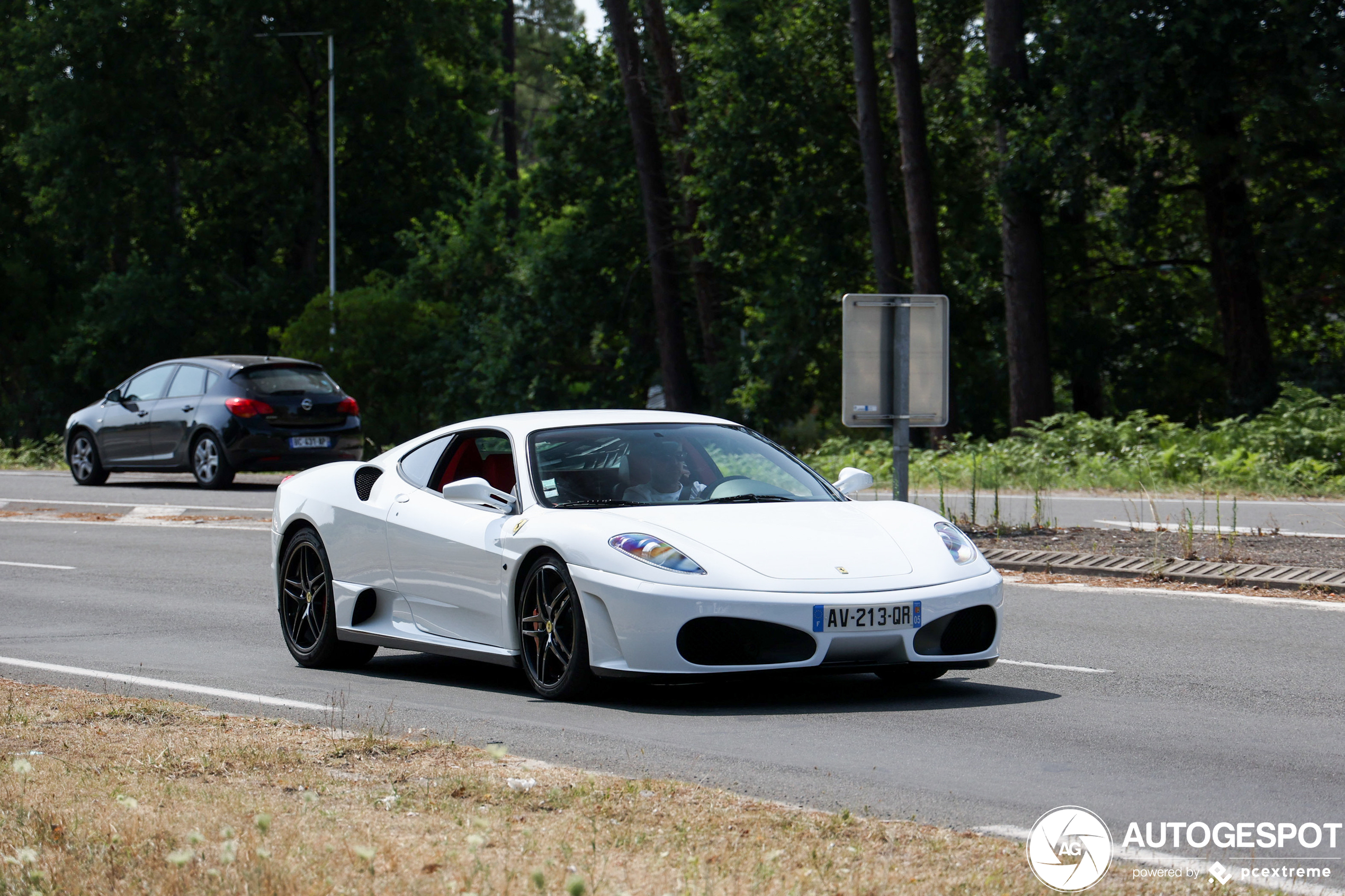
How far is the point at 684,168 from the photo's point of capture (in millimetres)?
40000

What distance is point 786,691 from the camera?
8391mm

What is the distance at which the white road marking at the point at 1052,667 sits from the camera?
897 cm

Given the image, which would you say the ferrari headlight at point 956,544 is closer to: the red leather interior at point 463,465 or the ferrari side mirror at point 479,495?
the ferrari side mirror at point 479,495

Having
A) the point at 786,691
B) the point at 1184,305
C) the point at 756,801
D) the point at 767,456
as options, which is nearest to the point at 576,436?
the point at 767,456

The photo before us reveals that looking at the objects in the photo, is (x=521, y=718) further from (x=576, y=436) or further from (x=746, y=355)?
(x=746, y=355)

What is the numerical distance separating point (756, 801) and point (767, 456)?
11.9ft

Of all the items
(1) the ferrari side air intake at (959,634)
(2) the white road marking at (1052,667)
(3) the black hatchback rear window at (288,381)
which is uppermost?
(3) the black hatchback rear window at (288,381)

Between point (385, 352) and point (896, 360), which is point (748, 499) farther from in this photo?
point (385, 352)

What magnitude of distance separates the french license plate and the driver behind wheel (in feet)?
4.11

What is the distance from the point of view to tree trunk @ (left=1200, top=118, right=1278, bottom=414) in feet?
101

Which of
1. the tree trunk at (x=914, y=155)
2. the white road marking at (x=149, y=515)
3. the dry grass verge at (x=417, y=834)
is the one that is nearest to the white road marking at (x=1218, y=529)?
the dry grass verge at (x=417, y=834)

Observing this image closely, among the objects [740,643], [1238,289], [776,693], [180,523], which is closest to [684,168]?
[1238,289]

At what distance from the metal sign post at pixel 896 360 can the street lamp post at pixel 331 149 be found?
91.9 ft

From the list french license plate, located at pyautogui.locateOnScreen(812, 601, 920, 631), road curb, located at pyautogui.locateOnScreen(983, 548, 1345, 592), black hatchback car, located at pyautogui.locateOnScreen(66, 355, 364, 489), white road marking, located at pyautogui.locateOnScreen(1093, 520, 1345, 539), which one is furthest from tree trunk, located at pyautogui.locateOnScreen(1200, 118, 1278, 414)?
french license plate, located at pyautogui.locateOnScreen(812, 601, 920, 631)
